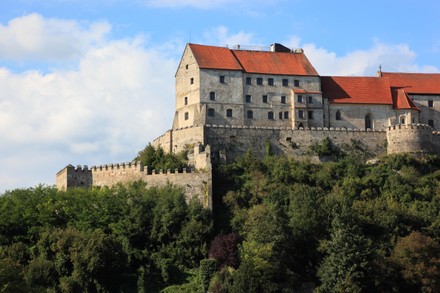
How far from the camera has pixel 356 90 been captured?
298 feet

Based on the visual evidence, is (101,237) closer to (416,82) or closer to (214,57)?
(214,57)

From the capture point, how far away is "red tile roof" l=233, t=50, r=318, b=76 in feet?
289

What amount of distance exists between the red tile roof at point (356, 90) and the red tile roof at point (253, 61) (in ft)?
8.35

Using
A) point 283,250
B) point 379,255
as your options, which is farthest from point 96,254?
point 379,255

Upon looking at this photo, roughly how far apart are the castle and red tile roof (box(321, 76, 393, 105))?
3.7 inches

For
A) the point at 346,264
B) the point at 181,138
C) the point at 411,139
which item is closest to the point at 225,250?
the point at 346,264

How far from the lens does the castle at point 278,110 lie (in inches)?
3243

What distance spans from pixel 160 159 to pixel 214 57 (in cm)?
1226

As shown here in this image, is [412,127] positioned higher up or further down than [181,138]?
higher up

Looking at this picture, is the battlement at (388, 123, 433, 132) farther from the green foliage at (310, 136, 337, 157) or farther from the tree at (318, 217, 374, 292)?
the tree at (318, 217, 374, 292)

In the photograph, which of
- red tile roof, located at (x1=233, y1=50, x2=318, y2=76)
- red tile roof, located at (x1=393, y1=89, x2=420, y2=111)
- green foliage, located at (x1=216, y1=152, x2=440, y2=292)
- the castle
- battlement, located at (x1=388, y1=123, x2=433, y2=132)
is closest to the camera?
green foliage, located at (x1=216, y1=152, x2=440, y2=292)

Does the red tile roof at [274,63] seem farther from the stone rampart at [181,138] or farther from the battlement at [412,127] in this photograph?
the battlement at [412,127]

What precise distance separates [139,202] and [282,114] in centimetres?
1889

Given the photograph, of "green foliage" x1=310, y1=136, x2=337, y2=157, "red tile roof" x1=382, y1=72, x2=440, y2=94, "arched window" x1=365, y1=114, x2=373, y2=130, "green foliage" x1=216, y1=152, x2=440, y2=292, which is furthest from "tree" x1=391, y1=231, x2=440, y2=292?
"red tile roof" x1=382, y1=72, x2=440, y2=94
